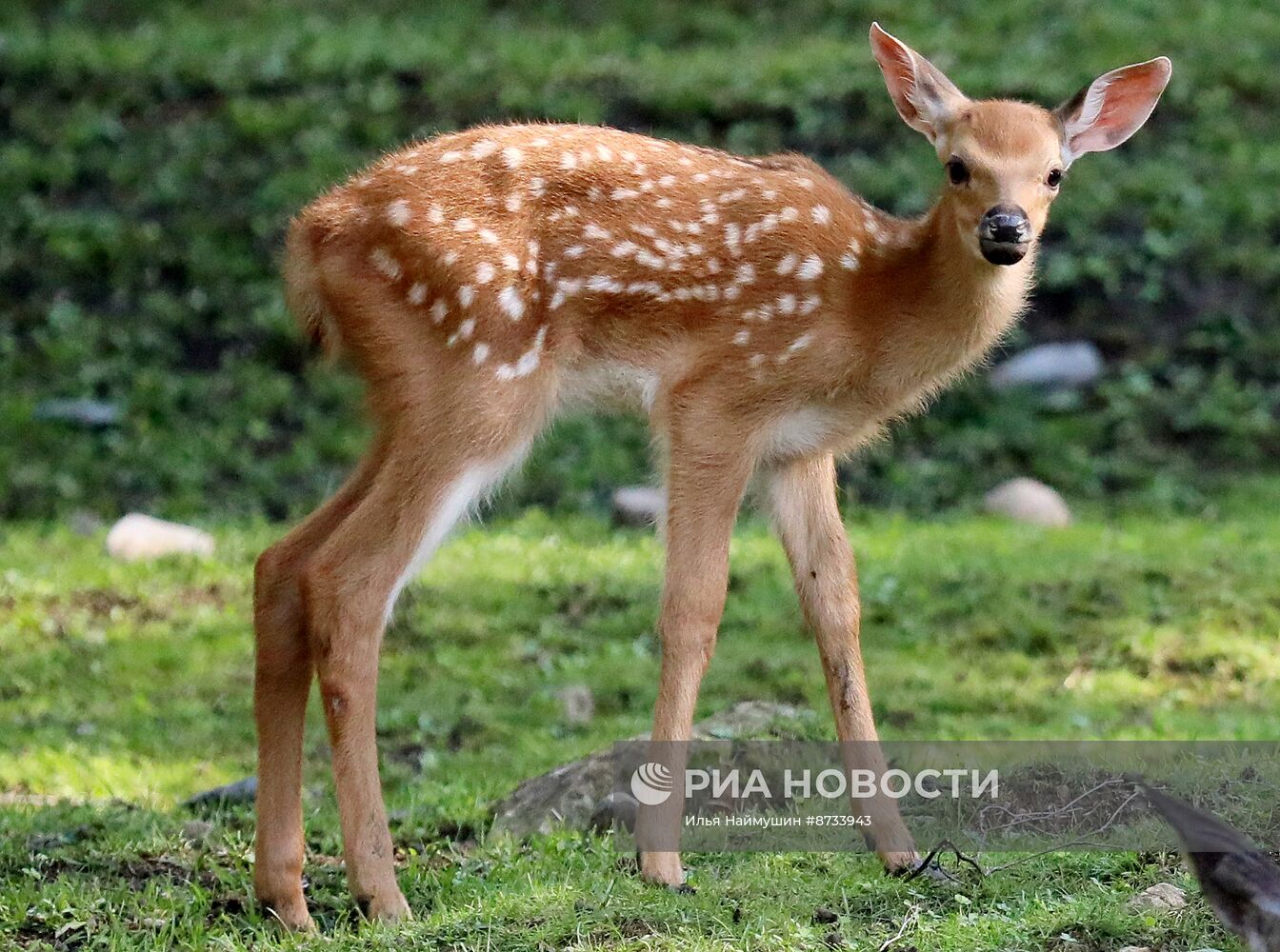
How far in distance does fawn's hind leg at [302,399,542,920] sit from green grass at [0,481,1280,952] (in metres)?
0.26

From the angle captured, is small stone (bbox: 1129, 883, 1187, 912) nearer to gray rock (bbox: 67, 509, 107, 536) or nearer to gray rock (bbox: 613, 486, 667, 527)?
gray rock (bbox: 613, 486, 667, 527)

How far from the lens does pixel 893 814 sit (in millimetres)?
6344

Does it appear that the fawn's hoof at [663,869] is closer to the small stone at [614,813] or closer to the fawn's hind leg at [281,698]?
the small stone at [614,813]

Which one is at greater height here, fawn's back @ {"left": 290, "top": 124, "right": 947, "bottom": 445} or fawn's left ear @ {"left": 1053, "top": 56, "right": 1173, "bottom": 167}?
fawn's left ear @ {"left": 1053, "top": 56, "right": 1173, "bottom": 167}

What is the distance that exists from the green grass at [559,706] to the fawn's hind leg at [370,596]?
0.84 ft

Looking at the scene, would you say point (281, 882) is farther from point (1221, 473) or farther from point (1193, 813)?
point (1221, 473)

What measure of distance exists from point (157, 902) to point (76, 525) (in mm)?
5881

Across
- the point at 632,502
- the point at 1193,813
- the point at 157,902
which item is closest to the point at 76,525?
the point at 632,502


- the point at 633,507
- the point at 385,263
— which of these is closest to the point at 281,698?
the point at 385,263

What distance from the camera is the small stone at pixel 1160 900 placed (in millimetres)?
5465

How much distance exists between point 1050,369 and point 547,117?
388cm

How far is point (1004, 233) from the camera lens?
6.07 metres

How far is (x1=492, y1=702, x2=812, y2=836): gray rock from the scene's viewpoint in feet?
22.6

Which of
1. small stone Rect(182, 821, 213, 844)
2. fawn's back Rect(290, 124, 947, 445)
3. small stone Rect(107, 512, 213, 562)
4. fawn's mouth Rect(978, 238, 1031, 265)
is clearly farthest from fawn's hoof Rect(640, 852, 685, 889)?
small stone Rect(107, 512, 213, 562)
